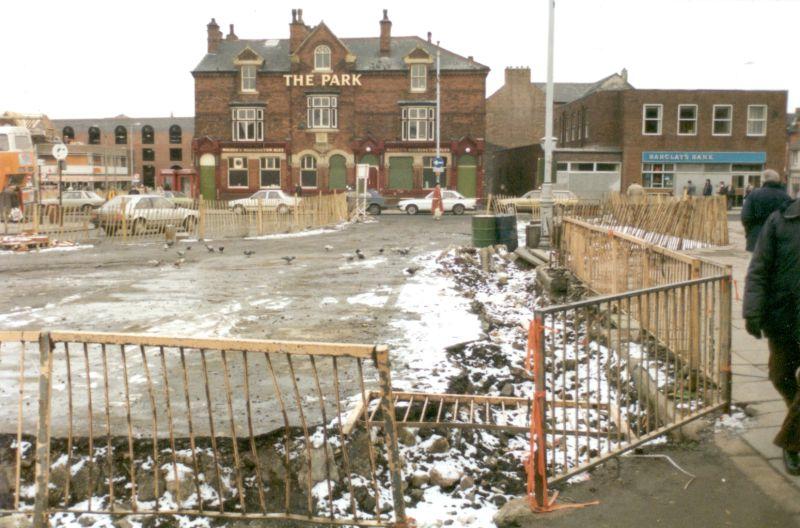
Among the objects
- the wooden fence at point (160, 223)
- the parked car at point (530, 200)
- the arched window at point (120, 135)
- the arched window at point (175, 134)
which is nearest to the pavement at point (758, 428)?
the wooden fence at point (160, 223)

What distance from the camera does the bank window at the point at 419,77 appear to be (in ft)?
168

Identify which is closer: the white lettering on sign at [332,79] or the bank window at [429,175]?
the bank window at [429,175]

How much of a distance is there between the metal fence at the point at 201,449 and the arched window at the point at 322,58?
154ft

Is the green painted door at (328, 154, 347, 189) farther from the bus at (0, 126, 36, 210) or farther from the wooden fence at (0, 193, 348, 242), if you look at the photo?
the wooden fence at (0, 193, 348, 242)

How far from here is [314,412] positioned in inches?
253

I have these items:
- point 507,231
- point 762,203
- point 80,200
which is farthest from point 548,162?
point 80,200

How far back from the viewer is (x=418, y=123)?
51.7m

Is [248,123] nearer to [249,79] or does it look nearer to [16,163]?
[249,79]

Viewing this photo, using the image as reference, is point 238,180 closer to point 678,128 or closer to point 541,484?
point 678,128

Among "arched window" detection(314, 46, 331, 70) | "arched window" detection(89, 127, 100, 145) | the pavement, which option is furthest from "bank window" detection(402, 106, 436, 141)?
"arched window" detection(89, 127, 100, 145)

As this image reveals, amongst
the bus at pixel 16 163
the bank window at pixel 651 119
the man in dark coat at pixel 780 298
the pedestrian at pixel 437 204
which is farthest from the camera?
the bank window at pixel 651 119

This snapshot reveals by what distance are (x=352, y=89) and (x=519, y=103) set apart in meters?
19.7

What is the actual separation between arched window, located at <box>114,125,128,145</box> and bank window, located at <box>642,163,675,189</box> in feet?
233

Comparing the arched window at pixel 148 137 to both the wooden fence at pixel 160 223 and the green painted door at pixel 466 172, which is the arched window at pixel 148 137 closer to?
the green painted door at pixel 466 172
